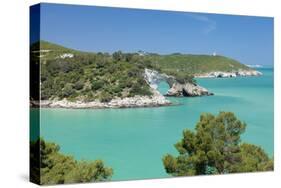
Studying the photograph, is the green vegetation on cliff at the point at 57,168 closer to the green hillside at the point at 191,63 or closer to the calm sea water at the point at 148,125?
the calm sea water at the point at 148,125

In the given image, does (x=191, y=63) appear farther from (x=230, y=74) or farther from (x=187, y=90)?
(x=230, y=74)

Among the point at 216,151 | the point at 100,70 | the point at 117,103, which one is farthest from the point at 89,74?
the point at 216,151

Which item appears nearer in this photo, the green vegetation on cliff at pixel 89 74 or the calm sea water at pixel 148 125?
the green vegetation on cliff at pixel 89 74

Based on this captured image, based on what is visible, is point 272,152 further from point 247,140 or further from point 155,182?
point 155,182

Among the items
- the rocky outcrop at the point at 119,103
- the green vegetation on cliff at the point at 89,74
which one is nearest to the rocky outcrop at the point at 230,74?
the rocky outcrop at the point at 119,103

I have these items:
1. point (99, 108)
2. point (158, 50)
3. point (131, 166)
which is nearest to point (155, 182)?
point (131, 166)
